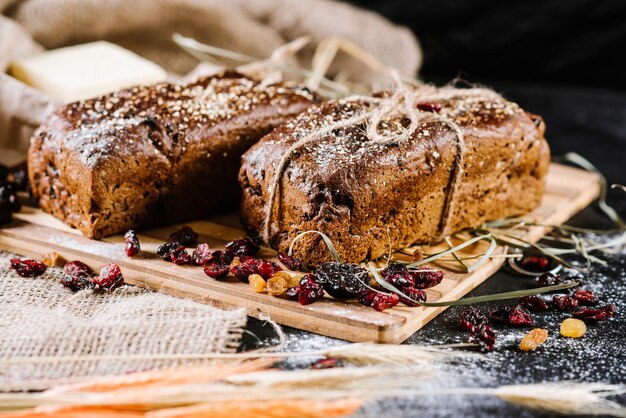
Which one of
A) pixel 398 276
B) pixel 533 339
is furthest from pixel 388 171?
pixel 533 339

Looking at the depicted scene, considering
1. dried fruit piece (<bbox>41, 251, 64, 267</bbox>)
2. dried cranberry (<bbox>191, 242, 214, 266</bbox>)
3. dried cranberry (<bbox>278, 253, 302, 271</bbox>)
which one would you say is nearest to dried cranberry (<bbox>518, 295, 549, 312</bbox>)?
dried cranberry (<bbox>278, 253, 302, 271</bbox>)

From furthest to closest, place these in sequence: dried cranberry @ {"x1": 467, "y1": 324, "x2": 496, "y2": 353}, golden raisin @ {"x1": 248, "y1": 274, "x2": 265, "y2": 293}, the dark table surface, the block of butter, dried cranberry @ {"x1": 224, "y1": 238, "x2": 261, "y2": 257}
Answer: the block of butter < dried cranberry @ {"x1": 224, "y1": 238, "x2": 261, "y2": 257} < golden raisin @ {"x1": 248, "y1": 274, "x2": 265, "y2": 293} < dried cranberry @ {"x1": 467, "y1": 324, "x2": 496, "y2": 353} < the dark table surface

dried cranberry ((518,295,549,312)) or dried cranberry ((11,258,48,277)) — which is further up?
dried cranberry ((518,295,549,312))

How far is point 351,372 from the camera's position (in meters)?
2.96

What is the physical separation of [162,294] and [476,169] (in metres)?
1.60

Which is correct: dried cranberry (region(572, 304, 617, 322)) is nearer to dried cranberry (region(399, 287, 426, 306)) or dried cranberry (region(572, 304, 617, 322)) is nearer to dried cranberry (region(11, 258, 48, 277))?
dried cranberry (region(399, 287, 426, 306))

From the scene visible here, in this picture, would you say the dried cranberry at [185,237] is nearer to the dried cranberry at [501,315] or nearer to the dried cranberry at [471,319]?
the dried cranberry at [471,319]

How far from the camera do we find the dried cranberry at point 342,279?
3.52 metres

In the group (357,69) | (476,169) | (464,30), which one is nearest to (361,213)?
(476,169)

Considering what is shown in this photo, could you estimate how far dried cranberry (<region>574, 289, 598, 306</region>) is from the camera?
3.80 metres

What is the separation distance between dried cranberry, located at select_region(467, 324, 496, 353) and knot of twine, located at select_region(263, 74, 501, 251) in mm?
885

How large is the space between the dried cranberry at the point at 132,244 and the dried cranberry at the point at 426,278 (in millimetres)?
1192

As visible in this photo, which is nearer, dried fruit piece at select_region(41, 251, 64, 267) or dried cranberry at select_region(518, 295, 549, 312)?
dried cranberry at select_region(518, 295, 549, 312)

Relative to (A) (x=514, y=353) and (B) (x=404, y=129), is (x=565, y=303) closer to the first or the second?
(A) (x=514, y=353)
